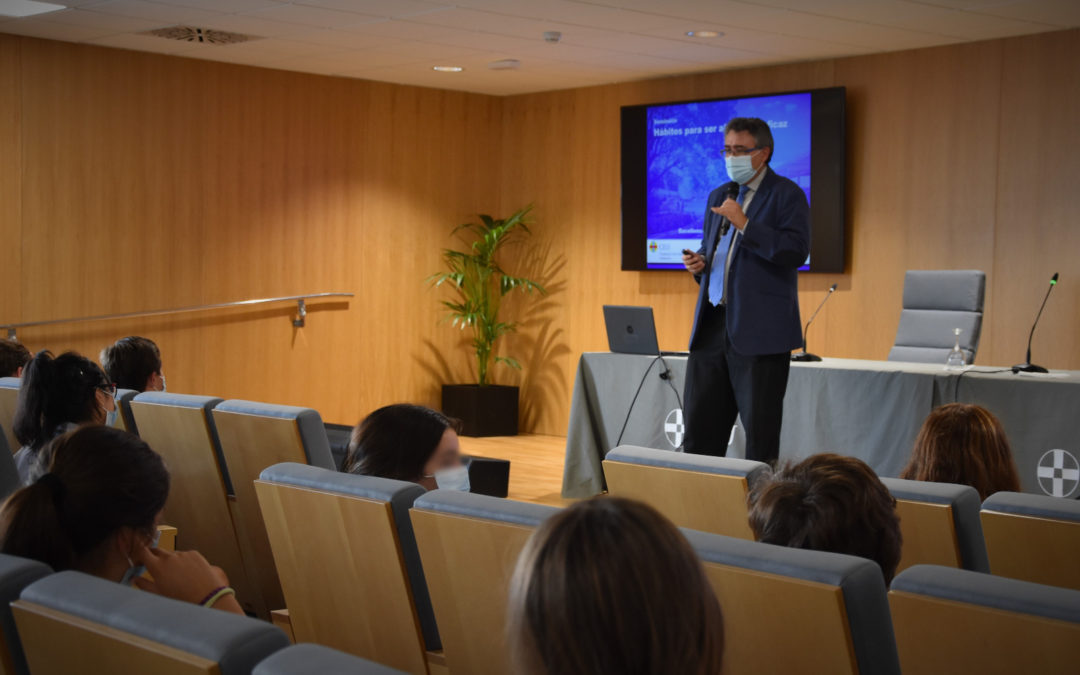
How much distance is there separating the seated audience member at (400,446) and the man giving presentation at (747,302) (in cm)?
161

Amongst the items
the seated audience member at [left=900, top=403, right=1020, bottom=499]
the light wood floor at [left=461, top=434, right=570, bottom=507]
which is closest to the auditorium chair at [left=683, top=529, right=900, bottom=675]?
the seated audience member at [left=900, top=403, right=1020, bottom=499]

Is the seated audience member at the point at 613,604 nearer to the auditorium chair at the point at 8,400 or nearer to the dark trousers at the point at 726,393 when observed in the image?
the dark trousers at the point at 726,393

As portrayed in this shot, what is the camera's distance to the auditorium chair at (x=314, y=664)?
102 centimetres

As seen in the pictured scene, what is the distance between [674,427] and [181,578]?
13.5ft

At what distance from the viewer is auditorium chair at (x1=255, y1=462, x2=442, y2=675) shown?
199cm

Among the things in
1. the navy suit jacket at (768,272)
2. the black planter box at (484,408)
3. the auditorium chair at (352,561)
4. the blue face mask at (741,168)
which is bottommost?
the black planter box at (484,408)

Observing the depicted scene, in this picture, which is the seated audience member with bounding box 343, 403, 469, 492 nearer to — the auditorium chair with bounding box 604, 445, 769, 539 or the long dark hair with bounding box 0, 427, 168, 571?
the auditorium chair with bounding box 604, 445, 769, 539

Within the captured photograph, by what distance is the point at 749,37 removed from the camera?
22.0 ft

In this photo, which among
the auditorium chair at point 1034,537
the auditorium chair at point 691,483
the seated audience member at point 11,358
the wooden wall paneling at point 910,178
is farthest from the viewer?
the wooden wall paneling at point 910,178

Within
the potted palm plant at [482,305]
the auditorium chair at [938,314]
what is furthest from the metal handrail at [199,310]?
the auditorium chair at [938,314]

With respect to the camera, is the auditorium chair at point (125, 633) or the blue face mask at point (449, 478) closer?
the auditorium chair at point (125, 633)

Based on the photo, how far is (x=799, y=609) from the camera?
4.54 ft

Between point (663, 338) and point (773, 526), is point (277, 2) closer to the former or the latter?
point (663, 338)

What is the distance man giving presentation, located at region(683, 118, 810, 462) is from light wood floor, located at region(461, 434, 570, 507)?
2149 mm
